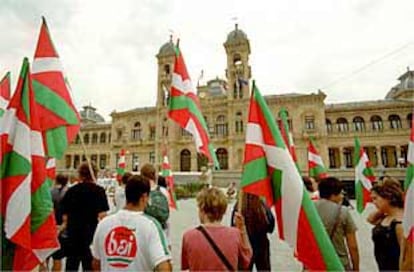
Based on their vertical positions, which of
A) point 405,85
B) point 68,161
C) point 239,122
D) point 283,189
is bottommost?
point 283,189

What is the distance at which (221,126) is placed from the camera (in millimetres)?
42312

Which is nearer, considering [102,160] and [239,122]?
[239,122]

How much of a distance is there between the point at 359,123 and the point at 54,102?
137 ft

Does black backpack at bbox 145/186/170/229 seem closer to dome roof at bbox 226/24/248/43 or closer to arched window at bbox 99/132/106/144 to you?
dome roof at bbox 226/24/248/43

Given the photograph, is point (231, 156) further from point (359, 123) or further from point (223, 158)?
point (359, 123)

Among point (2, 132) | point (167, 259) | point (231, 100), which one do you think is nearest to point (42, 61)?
point (2, 132)

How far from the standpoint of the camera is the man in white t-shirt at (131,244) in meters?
2.21

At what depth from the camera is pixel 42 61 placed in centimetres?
421

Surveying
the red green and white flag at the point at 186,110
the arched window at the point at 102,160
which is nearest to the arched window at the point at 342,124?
the arched window at the point at 102,160

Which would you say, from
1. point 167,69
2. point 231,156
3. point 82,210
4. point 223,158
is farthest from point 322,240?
point 167,69

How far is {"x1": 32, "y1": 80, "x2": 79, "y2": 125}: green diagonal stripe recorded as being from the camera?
13.0 feet

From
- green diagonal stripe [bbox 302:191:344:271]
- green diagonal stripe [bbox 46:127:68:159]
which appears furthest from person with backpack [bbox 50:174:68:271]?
green diagonal stripe [bbox 302:191:344:271]

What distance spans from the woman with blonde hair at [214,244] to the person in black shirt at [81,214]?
2.01 m

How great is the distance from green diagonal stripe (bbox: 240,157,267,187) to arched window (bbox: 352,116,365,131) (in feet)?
134
